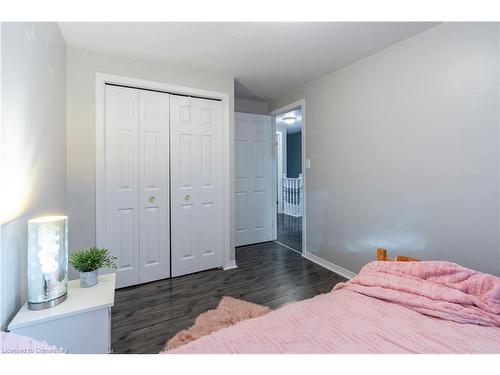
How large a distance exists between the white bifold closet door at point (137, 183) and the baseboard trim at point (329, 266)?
191cm

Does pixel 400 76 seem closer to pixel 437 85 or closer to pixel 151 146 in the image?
pixel 437 85

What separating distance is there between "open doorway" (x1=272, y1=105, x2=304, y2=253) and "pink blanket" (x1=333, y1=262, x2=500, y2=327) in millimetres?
3715

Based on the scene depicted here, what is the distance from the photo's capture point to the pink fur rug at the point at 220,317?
173 centimetres

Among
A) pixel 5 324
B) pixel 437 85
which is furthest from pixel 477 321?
pixel 5 324

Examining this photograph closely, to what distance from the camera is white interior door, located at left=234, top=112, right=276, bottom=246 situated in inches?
159

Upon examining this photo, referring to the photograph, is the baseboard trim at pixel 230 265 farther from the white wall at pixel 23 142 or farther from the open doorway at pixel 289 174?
the open doorway at pixel 289 174

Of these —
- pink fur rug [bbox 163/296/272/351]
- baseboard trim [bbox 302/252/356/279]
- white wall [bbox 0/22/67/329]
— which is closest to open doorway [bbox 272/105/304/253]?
A: baseboard trim [bbox 302/252/356/279]

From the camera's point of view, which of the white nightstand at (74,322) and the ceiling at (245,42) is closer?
the white nightstand at (74,322)

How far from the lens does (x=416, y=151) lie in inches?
85.2

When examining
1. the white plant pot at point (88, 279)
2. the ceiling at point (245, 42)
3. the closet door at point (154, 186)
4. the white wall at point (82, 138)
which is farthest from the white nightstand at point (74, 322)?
the ceiling at point (245, 42)

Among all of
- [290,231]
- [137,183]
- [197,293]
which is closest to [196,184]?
[137,183]
